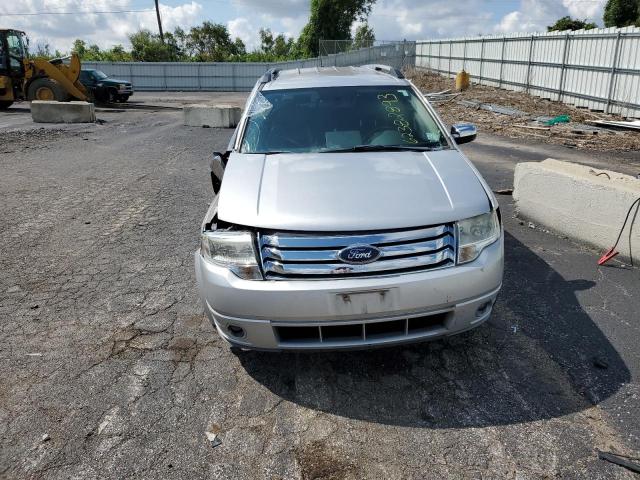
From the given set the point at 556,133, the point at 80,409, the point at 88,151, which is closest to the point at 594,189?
the point at 80,409

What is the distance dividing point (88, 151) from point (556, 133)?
11475mm

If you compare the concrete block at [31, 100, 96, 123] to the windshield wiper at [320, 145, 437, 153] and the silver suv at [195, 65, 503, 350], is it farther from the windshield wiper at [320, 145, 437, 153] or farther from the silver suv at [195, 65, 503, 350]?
the silver suv at [195, 65, 503, 350]

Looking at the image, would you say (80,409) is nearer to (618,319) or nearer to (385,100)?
(385,100)

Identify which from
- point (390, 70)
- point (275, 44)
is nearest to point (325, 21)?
point (275, 44)

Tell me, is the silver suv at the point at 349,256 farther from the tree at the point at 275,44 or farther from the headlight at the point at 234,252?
the tree at the point at 275,44

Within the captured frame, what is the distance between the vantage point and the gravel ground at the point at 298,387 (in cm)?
244

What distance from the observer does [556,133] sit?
12.8m

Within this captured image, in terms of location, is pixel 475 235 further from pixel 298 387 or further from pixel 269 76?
pixel 269 76

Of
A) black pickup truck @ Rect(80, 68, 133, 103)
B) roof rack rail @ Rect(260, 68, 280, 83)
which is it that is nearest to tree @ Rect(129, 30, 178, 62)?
black pickup truck @ Rect(80, 68, 133, 103)

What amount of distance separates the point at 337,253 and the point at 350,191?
0.49 metres

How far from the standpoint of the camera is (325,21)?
49406 mm

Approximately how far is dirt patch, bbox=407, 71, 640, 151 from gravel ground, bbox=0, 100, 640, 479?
26.8 ft

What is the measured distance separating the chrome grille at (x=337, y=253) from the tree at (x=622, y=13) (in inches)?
1482

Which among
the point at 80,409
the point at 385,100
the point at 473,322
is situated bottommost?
the point at 80,409
